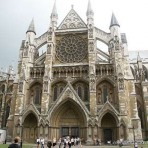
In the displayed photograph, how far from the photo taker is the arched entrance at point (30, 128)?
102 feet

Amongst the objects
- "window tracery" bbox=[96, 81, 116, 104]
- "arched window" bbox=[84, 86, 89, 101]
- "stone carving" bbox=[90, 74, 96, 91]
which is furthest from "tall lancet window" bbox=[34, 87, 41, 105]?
"window tracery" bbox=[96, 81, 116, 104]

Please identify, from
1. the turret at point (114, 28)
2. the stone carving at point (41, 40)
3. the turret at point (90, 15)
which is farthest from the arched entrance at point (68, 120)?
the turret at point (90, 15)

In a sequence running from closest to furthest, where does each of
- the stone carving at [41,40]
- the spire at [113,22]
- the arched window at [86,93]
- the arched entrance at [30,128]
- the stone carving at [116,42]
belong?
the arched entrance at [30,128], the arched window at [86,93], the stone carving at [116,42], the spire at [113,22], the stone carving at [41,40]

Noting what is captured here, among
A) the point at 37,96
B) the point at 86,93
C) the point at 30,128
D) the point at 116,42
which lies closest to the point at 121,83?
the point at 86,93

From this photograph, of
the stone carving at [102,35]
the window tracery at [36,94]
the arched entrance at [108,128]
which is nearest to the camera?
the arched entrance at [108,128]

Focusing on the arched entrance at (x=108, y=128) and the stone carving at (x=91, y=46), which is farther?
the stone carving at (x=91, y=46)

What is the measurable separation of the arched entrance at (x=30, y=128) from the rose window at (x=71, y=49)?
10748 millimetres

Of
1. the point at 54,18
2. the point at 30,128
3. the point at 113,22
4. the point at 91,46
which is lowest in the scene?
the point at 30,128

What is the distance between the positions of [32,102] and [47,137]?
5.74m

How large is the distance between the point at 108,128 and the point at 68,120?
20.1 feet

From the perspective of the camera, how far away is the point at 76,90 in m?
33.1

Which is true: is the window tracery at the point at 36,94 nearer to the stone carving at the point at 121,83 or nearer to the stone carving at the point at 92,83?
the stone carving at the point at 92,83

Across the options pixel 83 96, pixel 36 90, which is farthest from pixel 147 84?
pixel 36 90

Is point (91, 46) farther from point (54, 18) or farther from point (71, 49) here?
point (54, 18)
